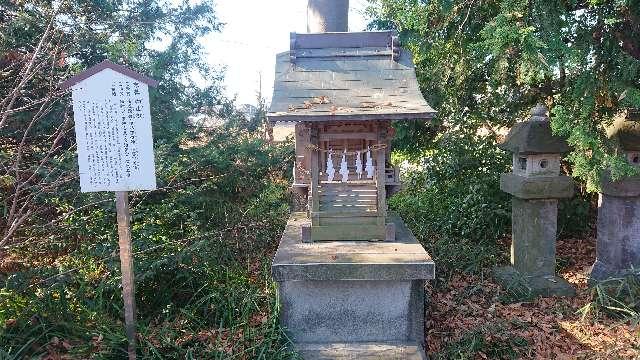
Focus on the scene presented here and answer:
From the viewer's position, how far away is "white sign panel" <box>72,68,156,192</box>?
11.3 ft

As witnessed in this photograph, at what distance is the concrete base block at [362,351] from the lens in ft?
13.5

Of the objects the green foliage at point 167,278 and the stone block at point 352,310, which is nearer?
the green foliage at point 167,278

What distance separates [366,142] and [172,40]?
350 centimetres

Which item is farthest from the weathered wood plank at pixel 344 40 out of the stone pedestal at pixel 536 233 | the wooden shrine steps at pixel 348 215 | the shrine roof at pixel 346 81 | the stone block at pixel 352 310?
the stone block at pixel 352 310

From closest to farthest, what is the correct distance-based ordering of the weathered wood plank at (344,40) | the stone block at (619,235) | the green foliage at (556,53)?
1. the green foliage at (556,53)
2. the weathered wood plank at (344,40)
3. the stone block at (619,235)

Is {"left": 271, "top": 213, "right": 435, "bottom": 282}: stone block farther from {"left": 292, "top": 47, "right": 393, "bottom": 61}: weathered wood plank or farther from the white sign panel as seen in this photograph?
{"left": 292, "top": 47, "right": 393, "bottom": 61}: weathered wood plank

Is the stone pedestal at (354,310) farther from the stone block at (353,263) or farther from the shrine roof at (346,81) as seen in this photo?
the shrine roof at (346,81)

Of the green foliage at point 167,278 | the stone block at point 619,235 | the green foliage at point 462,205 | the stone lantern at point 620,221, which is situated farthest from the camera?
the green foliage at point 462,205

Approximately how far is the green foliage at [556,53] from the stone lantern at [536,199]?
0.24 meters

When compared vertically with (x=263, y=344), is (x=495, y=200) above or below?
above

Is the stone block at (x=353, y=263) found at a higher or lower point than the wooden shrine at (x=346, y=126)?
lower

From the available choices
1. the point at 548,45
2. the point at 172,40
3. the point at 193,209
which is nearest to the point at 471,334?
the point at 548,45

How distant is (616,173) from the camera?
4.68m

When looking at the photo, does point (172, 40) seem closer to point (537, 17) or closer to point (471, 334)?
point (537, 17)
